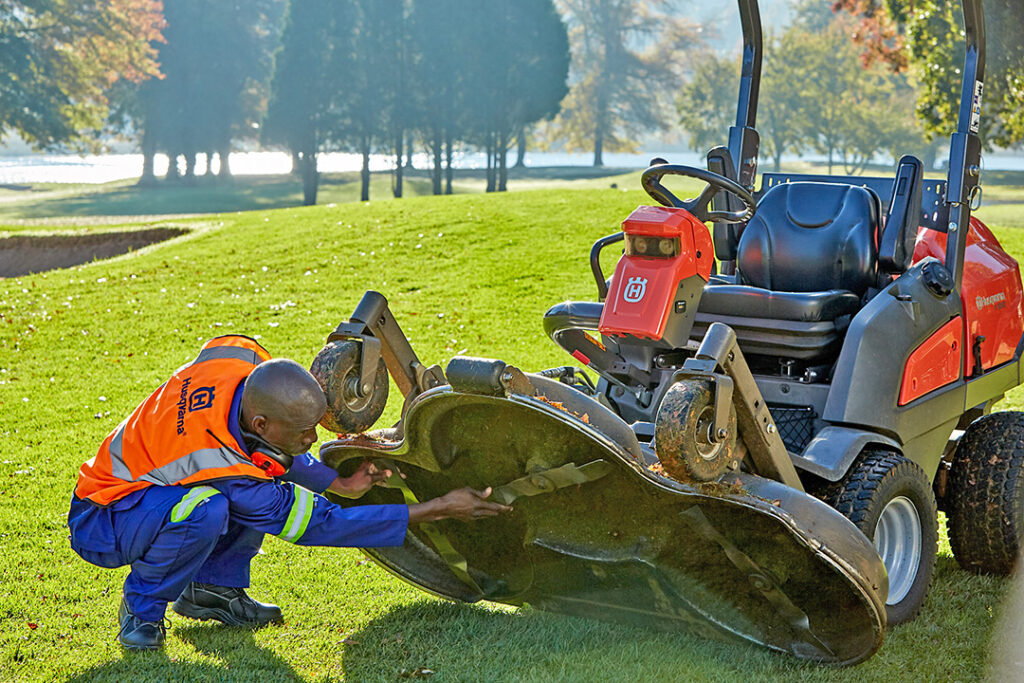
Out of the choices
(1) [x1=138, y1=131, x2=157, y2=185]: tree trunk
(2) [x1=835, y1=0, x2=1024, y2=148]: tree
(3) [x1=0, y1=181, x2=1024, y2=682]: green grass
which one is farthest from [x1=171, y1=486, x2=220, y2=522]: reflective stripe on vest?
(1) [x1=138, y1=131, x2=157, y2=185]: tree trunk

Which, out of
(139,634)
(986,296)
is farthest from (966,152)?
(139,634)

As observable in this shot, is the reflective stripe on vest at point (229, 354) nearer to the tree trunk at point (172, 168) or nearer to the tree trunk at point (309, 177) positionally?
the tree trunk at point (309, 177)

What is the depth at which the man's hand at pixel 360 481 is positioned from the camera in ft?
12.5

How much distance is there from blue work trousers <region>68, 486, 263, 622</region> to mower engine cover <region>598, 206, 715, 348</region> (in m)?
1.51

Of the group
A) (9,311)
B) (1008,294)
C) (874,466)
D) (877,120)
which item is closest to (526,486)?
(874,466)

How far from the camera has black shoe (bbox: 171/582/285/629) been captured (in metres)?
4.04

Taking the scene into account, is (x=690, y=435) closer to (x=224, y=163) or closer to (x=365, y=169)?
(x=365, y=169)

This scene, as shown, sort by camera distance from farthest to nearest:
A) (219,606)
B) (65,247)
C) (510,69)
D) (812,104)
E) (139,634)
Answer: (812,104) → (510,69) → (65,247) → (219,606) → (139,634)

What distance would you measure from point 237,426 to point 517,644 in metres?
1.24

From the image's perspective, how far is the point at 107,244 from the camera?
19.0m

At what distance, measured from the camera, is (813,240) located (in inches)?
178

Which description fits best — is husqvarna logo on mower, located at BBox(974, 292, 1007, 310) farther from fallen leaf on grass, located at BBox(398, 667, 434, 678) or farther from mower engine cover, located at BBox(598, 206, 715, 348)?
fallen leaf on grass, located at BBox(398, 667, 434, 678)

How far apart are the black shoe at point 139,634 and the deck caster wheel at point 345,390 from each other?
0.96m

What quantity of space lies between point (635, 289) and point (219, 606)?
1947mm
